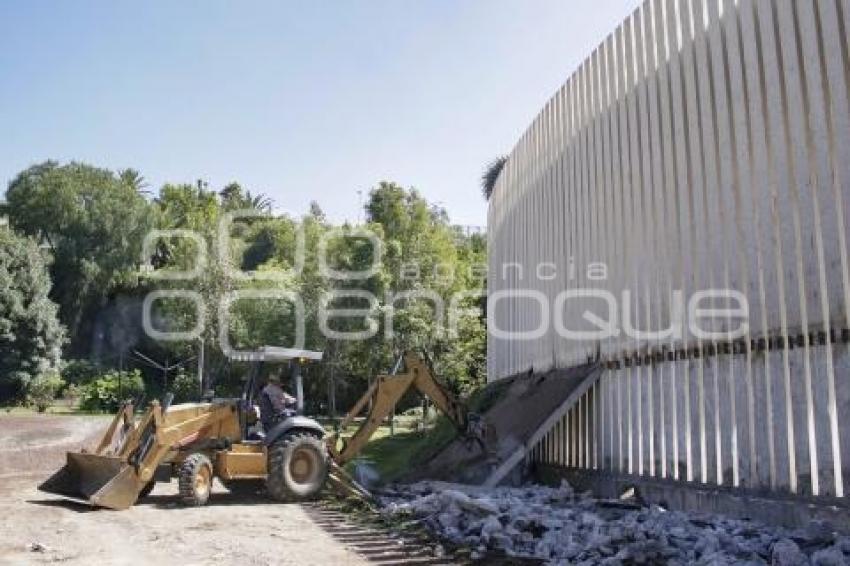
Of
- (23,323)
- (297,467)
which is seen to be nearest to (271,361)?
(297,467)

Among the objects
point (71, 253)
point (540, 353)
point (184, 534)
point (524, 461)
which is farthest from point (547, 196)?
point (71, 253)

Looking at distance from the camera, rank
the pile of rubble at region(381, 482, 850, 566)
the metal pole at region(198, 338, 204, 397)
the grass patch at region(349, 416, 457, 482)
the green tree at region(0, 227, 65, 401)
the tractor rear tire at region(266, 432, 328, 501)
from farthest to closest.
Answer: the green tree at region(0, 227, 65, 401), the metal pole at region(198, 338, 204, 397), the grass patch at region(349, 416, 457, 482), the tractor rear tire at region(266, 432, 328, 501), the pile of rubble at region(381, 482, 850, 566)

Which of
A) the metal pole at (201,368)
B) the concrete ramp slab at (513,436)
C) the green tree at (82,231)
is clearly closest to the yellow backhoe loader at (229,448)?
the concrete ramp slab at (513,436)

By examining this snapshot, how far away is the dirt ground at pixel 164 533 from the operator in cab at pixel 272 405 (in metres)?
1.06

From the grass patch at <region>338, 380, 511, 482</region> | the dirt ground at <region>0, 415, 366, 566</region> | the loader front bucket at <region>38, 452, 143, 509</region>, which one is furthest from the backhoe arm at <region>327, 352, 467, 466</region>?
the loader front bucket at <region>38, 452, 143, 509</region>

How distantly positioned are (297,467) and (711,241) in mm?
6059

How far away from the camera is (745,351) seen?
26.2 ft

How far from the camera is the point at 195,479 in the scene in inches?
417

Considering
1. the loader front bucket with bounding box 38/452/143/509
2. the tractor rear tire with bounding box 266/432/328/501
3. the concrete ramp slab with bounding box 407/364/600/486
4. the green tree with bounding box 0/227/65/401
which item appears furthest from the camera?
the green tree with bounding box 0/227/65/401

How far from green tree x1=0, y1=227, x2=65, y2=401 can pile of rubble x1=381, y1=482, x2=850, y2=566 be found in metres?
30.3

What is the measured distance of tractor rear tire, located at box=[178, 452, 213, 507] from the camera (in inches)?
415

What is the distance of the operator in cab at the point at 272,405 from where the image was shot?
465 inches

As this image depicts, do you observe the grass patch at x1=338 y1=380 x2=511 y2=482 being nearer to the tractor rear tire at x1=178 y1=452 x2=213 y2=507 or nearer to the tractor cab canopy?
the tractor cab canopy

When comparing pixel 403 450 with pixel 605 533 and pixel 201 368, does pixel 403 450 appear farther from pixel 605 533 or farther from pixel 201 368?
pixel 201 368
